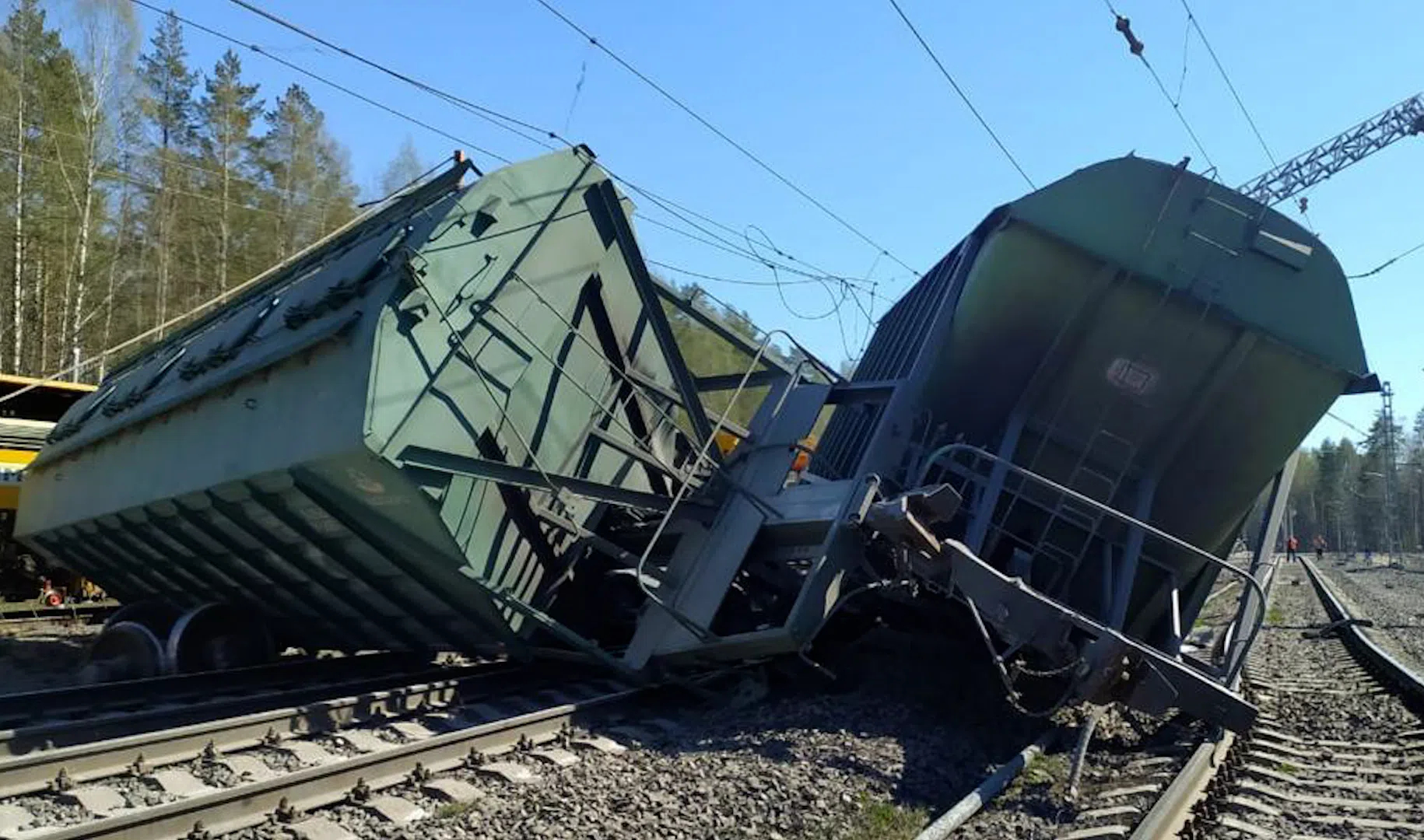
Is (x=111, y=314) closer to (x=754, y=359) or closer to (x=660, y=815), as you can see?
(x=754, y=359)

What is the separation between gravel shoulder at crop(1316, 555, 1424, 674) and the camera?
13375 millimetres

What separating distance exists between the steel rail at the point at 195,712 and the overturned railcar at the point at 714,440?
500 mm

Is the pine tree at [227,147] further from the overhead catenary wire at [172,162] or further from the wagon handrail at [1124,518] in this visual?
the wagon handrail at [1124,518]

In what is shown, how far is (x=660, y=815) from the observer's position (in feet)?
15.8

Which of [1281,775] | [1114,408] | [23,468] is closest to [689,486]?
[1114,408]

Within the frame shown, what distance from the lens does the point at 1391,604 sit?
891 inches

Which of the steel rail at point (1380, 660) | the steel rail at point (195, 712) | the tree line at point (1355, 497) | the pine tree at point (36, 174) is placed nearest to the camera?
the steel rail at point (195, 712)

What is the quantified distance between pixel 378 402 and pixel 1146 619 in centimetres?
578

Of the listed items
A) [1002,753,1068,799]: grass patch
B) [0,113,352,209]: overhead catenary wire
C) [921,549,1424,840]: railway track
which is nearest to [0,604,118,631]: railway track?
[1002,753,1068,799]: grass patch

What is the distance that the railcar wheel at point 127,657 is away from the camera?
27.8 ft

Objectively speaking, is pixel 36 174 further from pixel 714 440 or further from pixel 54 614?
pixel 714 440

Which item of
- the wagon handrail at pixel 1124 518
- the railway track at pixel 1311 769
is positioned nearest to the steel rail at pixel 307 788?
the wagon handrail at pixel 1124 518

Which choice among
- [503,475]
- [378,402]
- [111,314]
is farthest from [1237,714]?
[111,314]

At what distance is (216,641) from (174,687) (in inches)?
53.1
